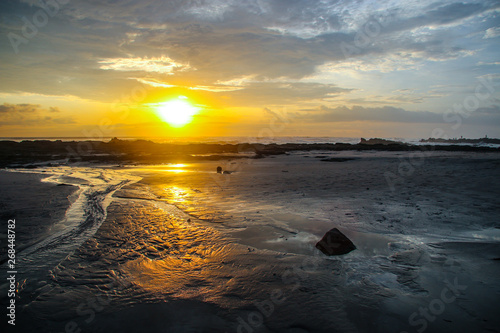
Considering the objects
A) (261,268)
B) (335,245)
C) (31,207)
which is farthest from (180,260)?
(31,207)

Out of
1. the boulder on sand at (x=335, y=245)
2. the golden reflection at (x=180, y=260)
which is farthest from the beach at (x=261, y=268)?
the boulder on sand at (x=335, y=245)

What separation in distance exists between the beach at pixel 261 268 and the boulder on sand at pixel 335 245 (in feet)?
0.48

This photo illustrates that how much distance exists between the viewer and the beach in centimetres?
362

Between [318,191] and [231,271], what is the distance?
8233 millimetres

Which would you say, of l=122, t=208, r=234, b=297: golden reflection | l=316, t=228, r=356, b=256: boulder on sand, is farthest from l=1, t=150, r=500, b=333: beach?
l=316, t=228, r=356, b=256: boulder on sand

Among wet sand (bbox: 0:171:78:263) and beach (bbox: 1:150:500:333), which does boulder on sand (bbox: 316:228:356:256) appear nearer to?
beach (bbox: 1:150:500:333)

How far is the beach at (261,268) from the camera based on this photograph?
11.9ft

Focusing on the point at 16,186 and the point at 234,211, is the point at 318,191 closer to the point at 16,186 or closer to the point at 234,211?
the point at 234,211

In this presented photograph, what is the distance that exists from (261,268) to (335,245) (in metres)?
1.75

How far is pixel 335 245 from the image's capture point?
571 centimetres

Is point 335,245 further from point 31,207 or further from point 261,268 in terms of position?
point 31,207

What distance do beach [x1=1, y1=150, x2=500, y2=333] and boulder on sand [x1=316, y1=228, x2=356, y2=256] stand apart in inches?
5.7

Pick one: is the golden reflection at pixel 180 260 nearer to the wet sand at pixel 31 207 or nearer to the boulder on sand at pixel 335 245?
the boulder on sand at pixel 335 245

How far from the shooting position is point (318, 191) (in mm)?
12344
